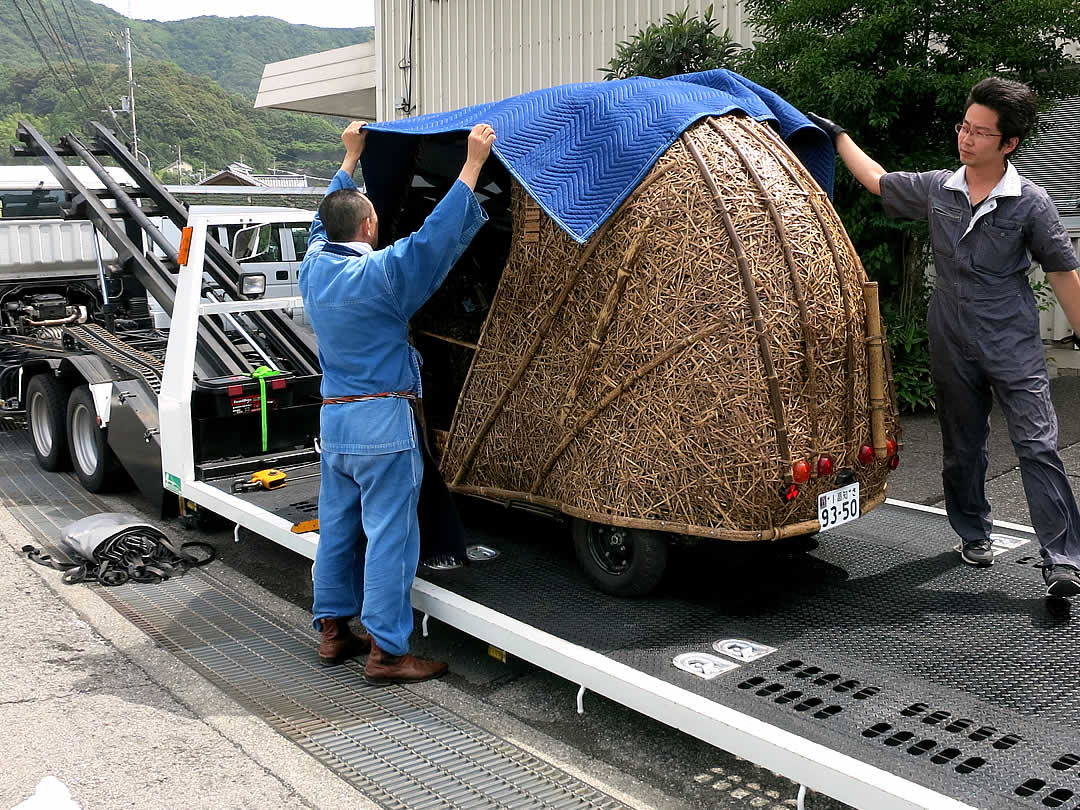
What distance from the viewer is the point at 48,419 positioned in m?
7.80

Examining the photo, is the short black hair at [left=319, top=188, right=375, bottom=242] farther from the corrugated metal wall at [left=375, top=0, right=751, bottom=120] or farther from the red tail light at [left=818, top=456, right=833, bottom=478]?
the corrugated metal wall at [left=375, top=0, right=751, bottom=120]

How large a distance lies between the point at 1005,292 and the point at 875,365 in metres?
0.58

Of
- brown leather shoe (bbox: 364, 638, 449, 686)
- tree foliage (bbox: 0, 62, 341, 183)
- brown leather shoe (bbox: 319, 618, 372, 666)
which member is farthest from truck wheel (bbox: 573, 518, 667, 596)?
tree foliage (bbox: 0, 62, 341, 183)

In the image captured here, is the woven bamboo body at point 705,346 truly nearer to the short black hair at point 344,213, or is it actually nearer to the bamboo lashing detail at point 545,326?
the bamboo lashing detail at point 545,326

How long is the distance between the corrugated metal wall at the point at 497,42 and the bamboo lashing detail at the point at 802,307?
7776mm

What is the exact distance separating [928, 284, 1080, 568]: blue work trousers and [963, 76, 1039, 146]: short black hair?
0.64 meters

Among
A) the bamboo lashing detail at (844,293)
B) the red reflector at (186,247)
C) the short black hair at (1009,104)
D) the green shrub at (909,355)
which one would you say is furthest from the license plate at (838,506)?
the green shrub at (909,355)

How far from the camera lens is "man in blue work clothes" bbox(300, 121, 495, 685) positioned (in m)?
3.97

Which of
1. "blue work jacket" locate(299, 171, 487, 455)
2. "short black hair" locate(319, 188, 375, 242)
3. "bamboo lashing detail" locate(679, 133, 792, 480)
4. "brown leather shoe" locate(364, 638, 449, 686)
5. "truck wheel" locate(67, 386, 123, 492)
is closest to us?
"bamboo lashing detail" locate(679, 133, 792, 480)

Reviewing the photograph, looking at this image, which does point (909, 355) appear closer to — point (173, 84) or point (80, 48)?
point (173, 84)

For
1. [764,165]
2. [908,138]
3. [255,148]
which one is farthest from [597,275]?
[255,148]

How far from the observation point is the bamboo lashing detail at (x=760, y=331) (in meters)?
3.80

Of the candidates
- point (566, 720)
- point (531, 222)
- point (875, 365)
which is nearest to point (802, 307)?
point (875, 365)

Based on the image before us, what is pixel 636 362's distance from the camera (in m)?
3.96
